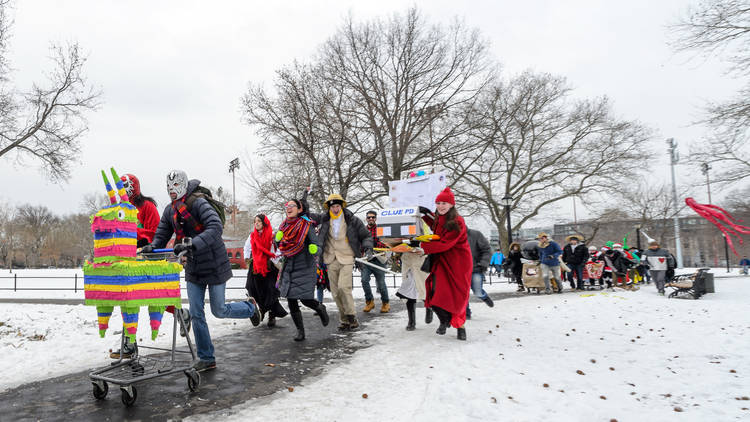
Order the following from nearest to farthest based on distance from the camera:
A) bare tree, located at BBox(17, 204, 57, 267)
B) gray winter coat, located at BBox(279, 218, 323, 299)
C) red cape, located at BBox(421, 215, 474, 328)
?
red cape, located at BBox(421, 215, 474, 328) → gray winter coat, located at BBox(279, 218, 323, 299) → bare tree, located at BBox(17, 204, 57, 267)

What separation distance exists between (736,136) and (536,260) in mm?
6521

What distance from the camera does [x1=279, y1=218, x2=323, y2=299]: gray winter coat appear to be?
6.45 meters

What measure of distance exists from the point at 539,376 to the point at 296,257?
12.1 feet

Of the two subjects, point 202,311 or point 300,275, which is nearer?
point 202,311

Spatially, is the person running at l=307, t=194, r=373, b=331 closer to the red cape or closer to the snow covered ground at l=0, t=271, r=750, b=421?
the snow covered ground at l=0, t=271, r=750, b=421

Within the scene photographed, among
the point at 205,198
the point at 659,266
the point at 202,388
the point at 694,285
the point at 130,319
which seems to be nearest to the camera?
the point at 130,319

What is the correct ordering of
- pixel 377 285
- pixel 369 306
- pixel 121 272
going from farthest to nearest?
pixel 377 285 < pixel 369 306 < pixel 121 272

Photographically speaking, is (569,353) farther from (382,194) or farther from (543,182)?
(543,182)

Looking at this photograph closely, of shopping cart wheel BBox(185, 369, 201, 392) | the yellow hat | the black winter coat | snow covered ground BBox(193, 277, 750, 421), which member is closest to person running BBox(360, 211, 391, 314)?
the yellow hat

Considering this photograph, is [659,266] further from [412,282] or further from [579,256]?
[412,282]

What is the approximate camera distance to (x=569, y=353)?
5.49 metres

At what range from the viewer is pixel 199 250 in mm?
4504

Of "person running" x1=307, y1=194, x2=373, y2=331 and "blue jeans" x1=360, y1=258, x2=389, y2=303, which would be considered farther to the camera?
"blue jeans" x1=360, y1=258, x2=389, y2=303

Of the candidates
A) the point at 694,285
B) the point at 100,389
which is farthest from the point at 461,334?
the point at 694,285
